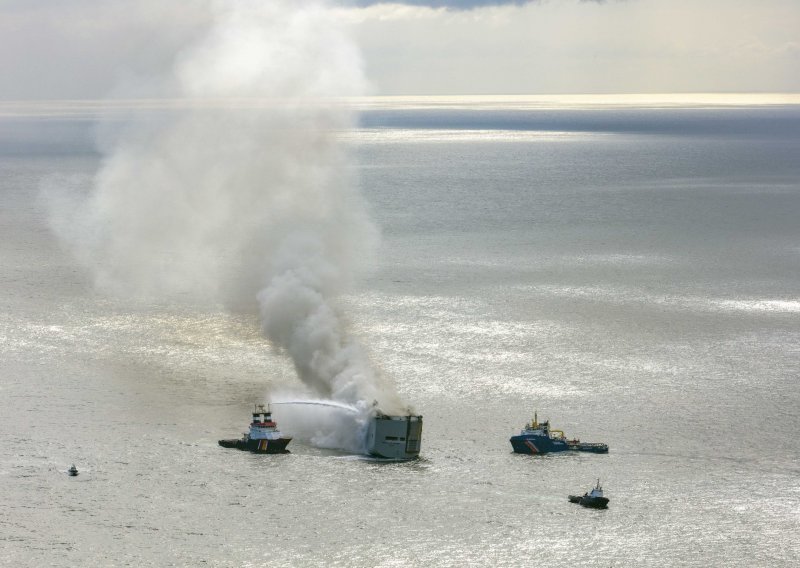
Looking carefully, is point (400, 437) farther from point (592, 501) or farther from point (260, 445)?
point (592, 501)

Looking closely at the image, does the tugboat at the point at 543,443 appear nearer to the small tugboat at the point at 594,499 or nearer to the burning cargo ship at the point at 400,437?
the burning cargo ship at the point at 400,437

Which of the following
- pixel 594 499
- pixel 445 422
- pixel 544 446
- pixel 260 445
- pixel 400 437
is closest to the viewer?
pixel 594 499

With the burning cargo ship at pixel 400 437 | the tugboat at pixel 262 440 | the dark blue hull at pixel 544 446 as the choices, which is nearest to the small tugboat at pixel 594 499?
the dark blue hull at pixel 544 446

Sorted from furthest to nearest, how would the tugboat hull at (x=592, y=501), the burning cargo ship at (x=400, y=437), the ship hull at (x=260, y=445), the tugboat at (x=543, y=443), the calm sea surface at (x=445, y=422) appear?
1. the tugboat at (x=543, y=443)
2. the ship hull at (x=260, y=445)
3. the burning cargo ship at (x=400, y=437)
4. the tugboat hull at (x=592, y=501)
5. the calm sea surface at (x=445, y=422)

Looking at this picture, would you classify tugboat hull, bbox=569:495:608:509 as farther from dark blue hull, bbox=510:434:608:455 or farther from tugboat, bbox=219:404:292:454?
tugboat, bbox=219:404:292:454

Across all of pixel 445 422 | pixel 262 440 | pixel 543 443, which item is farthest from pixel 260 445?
pixel 543 443

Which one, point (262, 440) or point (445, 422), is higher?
point (445, 422)
